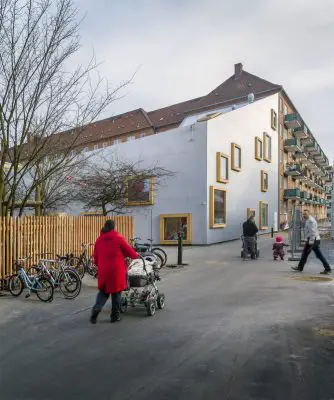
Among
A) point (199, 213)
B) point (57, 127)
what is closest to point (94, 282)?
point (57, 127)

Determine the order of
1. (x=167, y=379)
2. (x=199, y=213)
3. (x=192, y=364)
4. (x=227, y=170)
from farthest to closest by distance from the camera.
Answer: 1. (x=227, y=170)
2. (x=199, y=213)
3. (x=192, y=364)
4. (x=167, y=379)

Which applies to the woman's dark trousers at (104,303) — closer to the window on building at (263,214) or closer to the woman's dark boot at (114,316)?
the woman's dark boot at (114,316)

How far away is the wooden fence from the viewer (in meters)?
8.99

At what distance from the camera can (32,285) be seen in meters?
8.06

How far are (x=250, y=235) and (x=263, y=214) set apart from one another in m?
19.1

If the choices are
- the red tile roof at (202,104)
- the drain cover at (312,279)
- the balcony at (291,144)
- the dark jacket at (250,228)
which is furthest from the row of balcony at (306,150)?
the drain cover at (312,279)

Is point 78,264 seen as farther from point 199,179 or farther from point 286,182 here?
point 286,182

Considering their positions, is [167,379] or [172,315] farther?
[172,315]

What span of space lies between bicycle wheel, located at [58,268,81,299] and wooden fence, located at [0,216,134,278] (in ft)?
4.70

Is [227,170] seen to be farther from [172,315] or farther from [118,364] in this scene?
[118,364]

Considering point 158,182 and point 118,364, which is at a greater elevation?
point 158,182

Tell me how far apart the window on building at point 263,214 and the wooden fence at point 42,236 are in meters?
22.2

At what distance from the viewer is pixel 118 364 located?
167 inches

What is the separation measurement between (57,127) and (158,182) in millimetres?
14385
